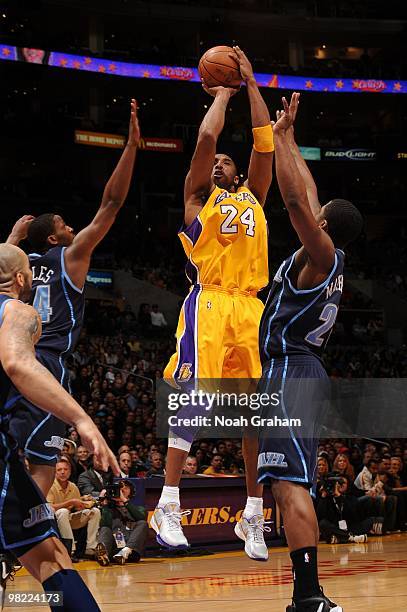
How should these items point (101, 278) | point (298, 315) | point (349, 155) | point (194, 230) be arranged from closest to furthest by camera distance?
1. point (298, 315)
2. point (194, 230)
3. point (101, 278)
4. point (349, 155)

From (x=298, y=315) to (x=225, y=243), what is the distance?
3.67ft

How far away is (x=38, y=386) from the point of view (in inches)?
156

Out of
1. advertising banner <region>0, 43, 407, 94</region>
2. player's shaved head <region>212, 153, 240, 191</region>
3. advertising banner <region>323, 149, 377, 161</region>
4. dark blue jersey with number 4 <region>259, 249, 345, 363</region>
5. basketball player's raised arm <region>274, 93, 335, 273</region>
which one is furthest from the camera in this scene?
advertising banner <region>323, 149, 377, 161</region>

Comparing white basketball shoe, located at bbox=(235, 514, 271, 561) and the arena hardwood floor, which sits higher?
white basketball shoe, located at bbox=(235, 514, 271, 561)

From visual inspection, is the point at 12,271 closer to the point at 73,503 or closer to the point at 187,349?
the point at 187,349

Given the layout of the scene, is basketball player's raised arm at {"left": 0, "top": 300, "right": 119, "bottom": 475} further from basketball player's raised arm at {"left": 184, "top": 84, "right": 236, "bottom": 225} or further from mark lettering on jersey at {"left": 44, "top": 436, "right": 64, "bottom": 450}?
basketball player's raised arm at {"left": 184, "top": 84, "right": 236, "bottom": 225}

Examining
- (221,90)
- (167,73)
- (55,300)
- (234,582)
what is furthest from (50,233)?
(167,73)

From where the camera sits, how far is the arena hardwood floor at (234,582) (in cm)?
794

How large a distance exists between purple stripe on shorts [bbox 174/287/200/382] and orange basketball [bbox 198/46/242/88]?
1.71 metres

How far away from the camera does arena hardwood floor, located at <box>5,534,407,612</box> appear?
7.94 meters

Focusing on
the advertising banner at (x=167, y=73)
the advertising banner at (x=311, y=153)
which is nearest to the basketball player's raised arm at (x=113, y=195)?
the advertising banner at (x=167, y=73)

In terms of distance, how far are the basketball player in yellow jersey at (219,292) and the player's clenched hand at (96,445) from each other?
2.57m

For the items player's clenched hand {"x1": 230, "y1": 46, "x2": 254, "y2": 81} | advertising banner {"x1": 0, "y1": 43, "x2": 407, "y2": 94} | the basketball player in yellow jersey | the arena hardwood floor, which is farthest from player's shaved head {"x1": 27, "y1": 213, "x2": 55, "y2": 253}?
advertising banner {"x1": 0, "y1": 43, "x2": 407, "y2": 94}

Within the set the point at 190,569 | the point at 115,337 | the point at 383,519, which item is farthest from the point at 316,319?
the point at 115,337
